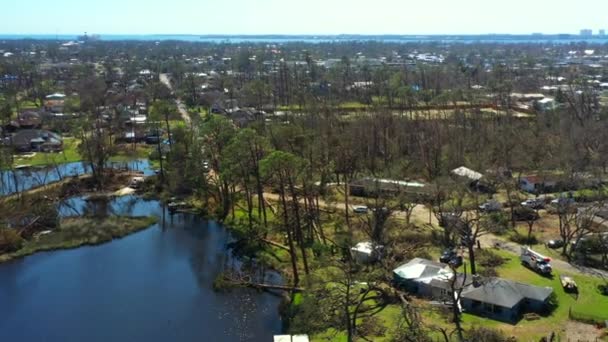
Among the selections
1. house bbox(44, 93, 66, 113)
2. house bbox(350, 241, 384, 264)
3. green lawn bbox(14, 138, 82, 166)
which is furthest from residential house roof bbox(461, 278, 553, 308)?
house bbox(44, 93, 66, 113)

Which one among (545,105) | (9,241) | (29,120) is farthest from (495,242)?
(29,120)

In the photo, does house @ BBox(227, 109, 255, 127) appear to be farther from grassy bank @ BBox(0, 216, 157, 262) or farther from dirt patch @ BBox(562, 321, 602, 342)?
dirt patch @ BBox(562, 321, 602, 342)

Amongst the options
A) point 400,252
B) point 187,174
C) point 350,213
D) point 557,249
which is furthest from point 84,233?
point 557,249

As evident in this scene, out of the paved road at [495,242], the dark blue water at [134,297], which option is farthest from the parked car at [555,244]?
the dark blue water at [134,297]

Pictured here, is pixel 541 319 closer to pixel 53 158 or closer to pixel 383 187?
pixel 383 187

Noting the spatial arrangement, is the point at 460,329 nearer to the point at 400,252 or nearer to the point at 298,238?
the point at 400,252

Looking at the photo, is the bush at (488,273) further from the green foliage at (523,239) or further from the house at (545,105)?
the house at (545,105)
